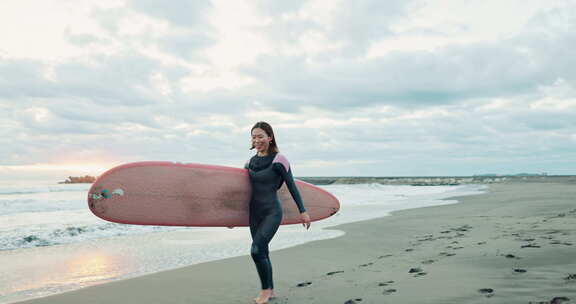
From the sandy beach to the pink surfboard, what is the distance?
0.64 meters

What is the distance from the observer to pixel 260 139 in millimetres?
3188

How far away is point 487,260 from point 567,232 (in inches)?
84.0

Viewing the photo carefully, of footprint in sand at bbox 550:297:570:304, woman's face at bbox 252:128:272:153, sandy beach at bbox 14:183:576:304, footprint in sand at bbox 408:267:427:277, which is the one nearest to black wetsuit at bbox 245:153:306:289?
woman's face at bbox 252:128:272:153

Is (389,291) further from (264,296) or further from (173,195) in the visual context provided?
(173,195)

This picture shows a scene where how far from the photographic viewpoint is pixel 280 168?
10.5 feet

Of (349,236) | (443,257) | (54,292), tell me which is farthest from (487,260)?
(54,292)

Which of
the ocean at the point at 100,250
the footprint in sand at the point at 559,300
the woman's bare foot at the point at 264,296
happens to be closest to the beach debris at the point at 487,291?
the footprint in sand at the point at 559,300

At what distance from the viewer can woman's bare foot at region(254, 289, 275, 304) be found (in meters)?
3.10

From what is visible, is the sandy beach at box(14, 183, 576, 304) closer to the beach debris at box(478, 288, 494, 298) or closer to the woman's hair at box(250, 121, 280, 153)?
the beach debris at box(478, 288, 494, 298)

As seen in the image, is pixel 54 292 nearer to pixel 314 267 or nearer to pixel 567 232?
pixel 314 267

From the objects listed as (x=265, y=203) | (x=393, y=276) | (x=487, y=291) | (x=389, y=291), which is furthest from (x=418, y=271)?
(x=265, y=203)

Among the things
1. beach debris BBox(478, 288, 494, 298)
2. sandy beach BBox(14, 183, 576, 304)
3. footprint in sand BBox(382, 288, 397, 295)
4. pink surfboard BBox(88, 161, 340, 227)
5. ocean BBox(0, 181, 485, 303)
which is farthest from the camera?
ocean BBox(0, 181, 485, 303)

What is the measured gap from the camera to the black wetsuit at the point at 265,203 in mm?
3146

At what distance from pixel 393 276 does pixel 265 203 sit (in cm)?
141
